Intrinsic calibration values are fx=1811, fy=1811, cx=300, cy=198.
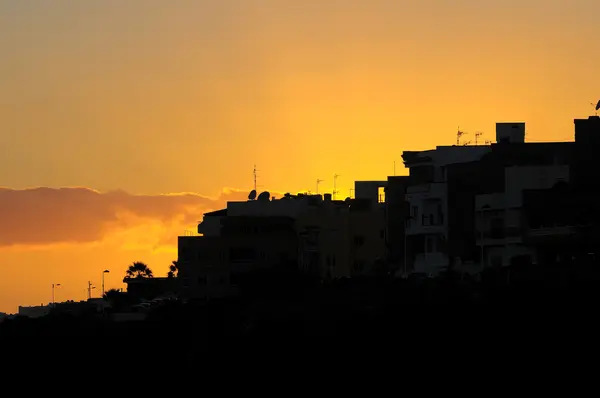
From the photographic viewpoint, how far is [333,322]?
8188 centimetres

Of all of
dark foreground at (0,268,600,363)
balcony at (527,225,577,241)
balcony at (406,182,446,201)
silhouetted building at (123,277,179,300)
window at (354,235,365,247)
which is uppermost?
balcony at (406,182,446,201)

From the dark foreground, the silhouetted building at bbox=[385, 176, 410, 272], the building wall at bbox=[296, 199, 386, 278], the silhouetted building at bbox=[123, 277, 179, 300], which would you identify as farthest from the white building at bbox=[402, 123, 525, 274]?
the silhouetted building at bbox=[123, 277, 179, 300]

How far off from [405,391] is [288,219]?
5002cm

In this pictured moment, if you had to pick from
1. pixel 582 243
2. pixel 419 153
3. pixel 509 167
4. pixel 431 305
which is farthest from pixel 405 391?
pixel 419 153

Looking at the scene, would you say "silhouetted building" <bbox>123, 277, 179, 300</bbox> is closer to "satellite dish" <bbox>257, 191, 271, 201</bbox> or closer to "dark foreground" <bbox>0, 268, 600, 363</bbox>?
"satellite dish" <bbox>257, 191, 271, 201</bbox>

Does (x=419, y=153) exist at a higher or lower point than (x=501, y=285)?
higher

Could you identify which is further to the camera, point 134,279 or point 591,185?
point 134,279

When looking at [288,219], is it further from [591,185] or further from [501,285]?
[501,285]

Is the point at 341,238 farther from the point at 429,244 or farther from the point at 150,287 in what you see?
the point at 150,287

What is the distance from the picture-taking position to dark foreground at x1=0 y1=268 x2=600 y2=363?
69250mm

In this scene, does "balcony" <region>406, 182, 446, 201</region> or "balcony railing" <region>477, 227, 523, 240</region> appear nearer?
"balcony railing" <region>477, 227, 523, 240</region>

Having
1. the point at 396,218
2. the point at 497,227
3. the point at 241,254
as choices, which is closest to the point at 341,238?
the point at 241,254

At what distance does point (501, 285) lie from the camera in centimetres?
7556

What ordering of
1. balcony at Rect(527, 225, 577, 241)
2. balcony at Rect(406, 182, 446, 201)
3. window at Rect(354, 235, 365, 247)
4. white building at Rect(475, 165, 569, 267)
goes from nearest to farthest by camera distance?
1. balcony at Rect(527, 225, 577, 241)
2. white building at Rect(475, 165, 569, 267)
3. balcony at Rect(406, 182, 446, 201)
4. window at Rect(354, 235, 365, 247)
